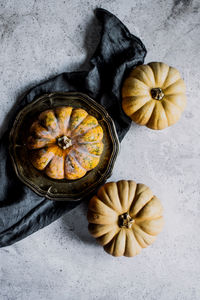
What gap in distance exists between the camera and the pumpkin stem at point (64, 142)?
1.96 m

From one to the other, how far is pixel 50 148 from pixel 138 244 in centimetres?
91

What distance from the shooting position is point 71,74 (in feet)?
7.52

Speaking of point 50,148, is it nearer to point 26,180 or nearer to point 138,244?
point 26,180

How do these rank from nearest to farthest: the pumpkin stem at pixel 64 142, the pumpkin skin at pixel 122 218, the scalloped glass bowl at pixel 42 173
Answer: the pumpkin stem at pixel 64 142, the pumpkin skin at pixel 122 218, the scalloped glass bowl at pixel 42 173

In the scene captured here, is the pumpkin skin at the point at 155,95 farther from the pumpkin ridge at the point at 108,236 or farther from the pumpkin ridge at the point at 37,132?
the pumpkin ridge at the point at 108,236

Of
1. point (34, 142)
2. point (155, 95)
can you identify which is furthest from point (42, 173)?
point (155, 95)

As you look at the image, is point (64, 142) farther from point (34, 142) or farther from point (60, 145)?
point (34, 142)

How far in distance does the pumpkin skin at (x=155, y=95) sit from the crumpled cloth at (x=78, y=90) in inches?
6.5

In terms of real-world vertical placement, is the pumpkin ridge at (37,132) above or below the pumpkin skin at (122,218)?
above

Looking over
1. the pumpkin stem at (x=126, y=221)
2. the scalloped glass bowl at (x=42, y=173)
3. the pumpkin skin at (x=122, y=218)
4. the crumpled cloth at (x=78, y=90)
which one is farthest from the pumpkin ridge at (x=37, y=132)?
the pumpkin stem at (x=126, y=221)

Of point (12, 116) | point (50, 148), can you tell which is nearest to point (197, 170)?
point (50, 148)

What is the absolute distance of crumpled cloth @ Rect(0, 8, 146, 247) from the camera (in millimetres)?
2242

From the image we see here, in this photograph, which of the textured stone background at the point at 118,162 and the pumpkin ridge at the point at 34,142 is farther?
the textured stone background at the point at 118,162

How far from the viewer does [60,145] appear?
1.98m
